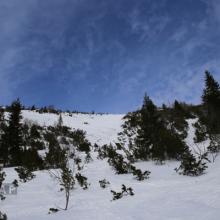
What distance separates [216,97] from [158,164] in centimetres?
1042

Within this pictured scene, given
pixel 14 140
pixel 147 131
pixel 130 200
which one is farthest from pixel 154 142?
pixel 14 140

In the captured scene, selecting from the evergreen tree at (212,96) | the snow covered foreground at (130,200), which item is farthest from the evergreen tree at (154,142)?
the evergreen tree at (212,96)

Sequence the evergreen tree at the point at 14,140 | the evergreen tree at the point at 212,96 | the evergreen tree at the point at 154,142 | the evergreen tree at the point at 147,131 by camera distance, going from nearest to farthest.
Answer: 1. the evergreen tree at the point at 154,142
2. the evergreen tree at the point at 147,131
3. the evergreen tree at the point at 14,140
4. the evergreen tree at the point at 212,96

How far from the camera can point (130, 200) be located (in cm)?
792

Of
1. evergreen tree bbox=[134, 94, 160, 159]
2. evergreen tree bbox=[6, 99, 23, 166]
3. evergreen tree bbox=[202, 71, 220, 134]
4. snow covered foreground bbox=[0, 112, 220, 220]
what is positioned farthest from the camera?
evergreen tree bbox=[202, 71, 220, 134]

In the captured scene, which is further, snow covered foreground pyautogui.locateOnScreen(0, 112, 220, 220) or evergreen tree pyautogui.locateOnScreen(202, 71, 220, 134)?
evergreen tree pyautogui.locateOnScreen(202, 71, 220, 134)

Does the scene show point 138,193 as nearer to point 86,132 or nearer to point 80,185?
point 80,185

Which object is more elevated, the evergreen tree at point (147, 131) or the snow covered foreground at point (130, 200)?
the evergreen tree at point (147, 131)

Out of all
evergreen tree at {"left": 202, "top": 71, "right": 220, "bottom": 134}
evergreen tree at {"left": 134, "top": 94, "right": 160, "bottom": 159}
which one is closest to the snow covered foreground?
evergreen tree at {"left": 134, "top": 94, "right": 160, "bottom": 159}

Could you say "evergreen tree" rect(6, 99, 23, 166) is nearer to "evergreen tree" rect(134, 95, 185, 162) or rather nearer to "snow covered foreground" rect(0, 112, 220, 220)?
"snow covered foreground" rect(0, 112, 220, 220)

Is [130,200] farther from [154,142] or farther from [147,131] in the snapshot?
[147,131]

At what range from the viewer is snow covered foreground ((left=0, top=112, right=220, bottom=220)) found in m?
5.93

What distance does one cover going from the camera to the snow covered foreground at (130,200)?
5934 mm

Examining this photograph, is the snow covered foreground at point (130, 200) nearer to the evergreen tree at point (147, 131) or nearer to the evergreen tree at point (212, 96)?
the evergreen tree at point (147, 131)
